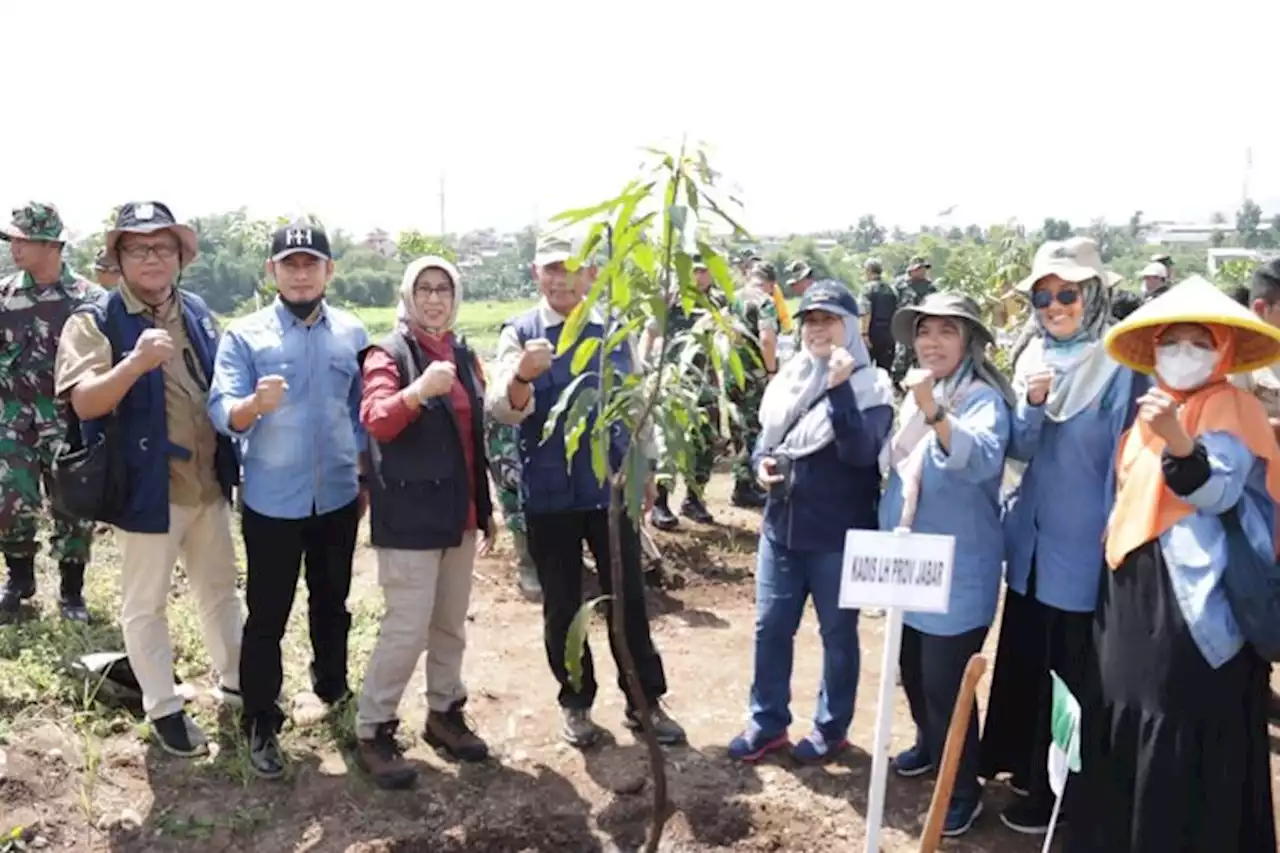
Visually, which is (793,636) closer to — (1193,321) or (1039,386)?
(1039,386)

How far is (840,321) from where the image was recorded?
3.62 m

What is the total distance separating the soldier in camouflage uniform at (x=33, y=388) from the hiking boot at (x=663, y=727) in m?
2.85

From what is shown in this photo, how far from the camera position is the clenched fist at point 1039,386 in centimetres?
311

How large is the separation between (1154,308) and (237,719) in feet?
11.2

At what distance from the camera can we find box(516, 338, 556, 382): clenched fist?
10.8ft

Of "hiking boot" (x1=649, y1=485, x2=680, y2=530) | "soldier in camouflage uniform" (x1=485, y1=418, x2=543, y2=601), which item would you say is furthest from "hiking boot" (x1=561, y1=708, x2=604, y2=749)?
"hiking boot" (x1=649, y1=485, x2=680, y2=530)

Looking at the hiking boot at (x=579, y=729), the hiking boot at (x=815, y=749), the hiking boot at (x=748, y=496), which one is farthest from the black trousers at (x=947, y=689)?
the hiking boot at (x=748, y=496)

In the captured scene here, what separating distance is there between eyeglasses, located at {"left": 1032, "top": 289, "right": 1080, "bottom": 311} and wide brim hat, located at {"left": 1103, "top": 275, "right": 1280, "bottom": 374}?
325 mm

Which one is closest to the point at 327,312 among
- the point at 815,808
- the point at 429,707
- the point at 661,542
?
the point at 429,707

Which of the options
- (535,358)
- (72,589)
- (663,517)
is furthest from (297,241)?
(663,517)

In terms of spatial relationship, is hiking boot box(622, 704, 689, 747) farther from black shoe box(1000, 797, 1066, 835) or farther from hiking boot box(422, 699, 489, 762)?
black shoe box(1000, 797, 1066, 835)

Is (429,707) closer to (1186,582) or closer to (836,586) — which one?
(836,586)

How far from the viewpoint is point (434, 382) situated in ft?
11.0

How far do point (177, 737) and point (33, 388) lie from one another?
2.19 meters
